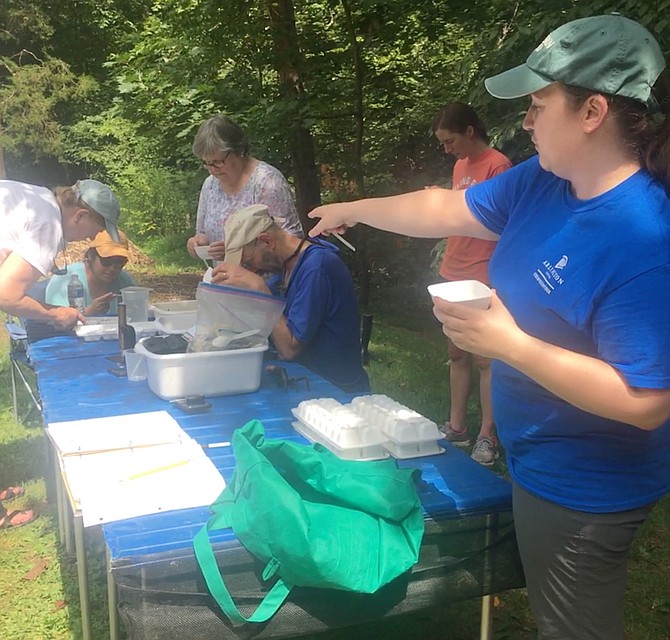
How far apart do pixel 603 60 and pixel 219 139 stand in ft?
8.33

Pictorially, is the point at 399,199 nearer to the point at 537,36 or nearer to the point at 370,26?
the point at 537,36

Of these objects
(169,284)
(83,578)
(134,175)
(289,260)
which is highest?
(289,260)

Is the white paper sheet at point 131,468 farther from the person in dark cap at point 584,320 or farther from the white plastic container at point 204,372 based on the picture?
the person in dark cap at point 584,320

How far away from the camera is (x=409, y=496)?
148 centimetres

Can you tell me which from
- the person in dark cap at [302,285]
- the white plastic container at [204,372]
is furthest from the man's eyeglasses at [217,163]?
the white plastic container at [204,372]

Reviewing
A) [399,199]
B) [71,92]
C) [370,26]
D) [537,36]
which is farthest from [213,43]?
[71,92]

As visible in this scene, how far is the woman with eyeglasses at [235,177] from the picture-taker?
350cm

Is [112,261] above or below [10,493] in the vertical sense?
above

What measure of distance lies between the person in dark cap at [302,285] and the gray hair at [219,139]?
2.85ft

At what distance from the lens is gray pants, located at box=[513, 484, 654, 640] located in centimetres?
131

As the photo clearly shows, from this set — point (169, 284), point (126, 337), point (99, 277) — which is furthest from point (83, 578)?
point (169, 284)

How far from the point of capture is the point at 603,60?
1.19m

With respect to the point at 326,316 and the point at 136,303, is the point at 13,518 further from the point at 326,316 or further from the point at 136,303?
the point at 326,316

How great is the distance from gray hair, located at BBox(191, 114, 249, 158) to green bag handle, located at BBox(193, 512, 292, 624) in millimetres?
2417
